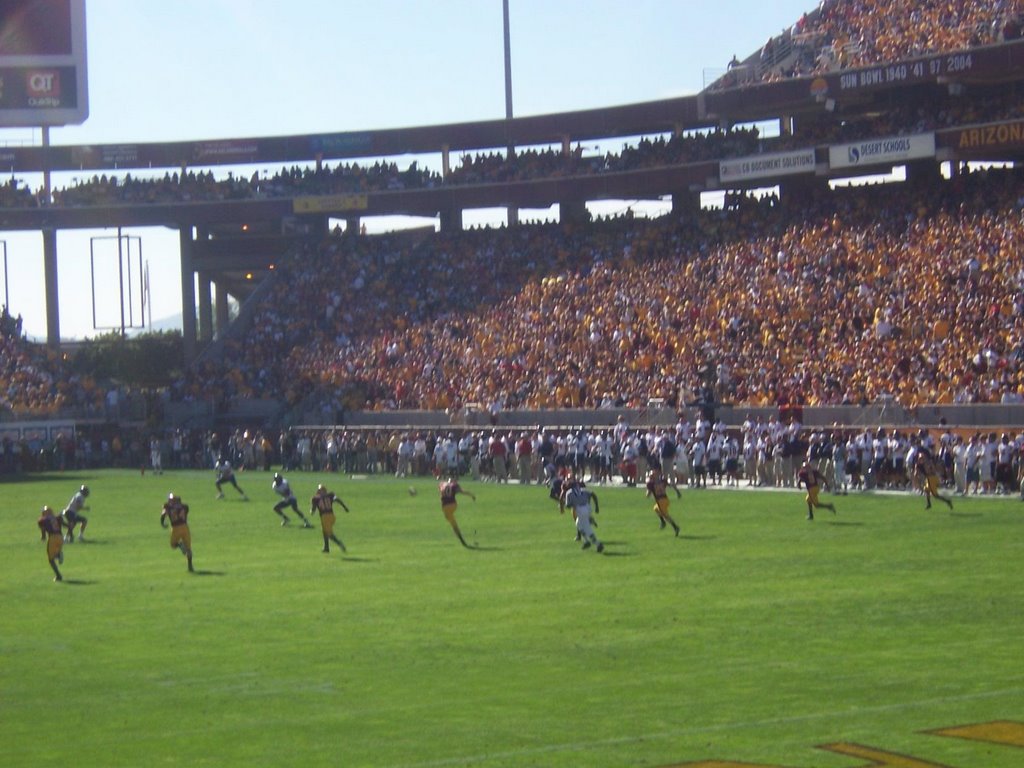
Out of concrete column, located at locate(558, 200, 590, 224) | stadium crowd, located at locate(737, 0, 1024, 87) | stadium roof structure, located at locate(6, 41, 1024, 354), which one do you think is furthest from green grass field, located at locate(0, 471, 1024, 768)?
concrete column, located at locate(558, 200, 590, 224)

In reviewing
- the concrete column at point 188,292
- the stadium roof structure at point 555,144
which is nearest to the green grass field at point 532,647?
the stadium roof structure at point 555,144

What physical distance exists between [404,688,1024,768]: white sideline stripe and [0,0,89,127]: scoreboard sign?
4251 centimetres

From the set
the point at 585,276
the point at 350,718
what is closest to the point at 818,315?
the point at 585,276

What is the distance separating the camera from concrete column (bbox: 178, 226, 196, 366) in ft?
246

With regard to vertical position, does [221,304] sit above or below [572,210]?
below

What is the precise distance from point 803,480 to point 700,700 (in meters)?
17.4

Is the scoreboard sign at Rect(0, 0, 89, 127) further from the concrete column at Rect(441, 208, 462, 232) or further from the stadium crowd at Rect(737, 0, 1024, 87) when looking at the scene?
the stadium crowd at Rect(737, 0, 1024, 87)

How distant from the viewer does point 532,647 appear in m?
18.1

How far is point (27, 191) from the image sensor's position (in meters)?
75.1

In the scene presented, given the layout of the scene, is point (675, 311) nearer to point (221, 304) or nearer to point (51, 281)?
point (51, 281)

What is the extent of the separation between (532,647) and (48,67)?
1537 inches

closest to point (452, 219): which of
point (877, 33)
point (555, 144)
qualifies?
point (555, 144)

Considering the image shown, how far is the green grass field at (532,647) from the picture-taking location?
529 inches

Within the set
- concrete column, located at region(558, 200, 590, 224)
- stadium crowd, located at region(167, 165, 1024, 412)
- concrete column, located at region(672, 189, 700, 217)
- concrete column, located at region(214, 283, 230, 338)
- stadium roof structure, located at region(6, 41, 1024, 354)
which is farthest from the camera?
concrete column, located at region(214, 283, 230, 338)
